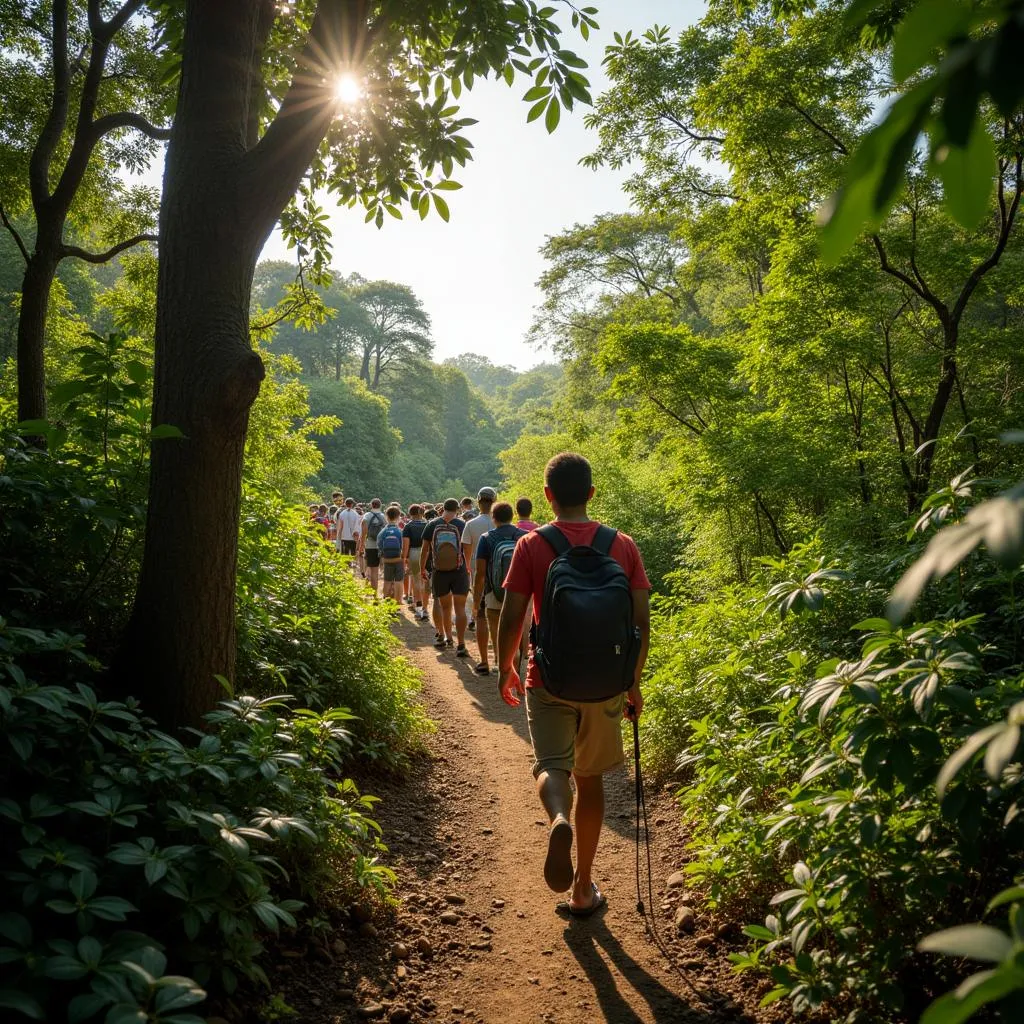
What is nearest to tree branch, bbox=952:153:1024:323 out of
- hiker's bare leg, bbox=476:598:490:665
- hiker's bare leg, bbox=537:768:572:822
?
hiker's bare leg, bbox=476:598:490:665

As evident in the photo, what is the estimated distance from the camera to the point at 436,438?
5869 cm

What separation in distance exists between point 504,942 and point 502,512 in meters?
4.10

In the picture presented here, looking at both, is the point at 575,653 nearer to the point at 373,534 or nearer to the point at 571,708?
the point at 571,708

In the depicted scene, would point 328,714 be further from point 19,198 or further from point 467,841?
point 19,198

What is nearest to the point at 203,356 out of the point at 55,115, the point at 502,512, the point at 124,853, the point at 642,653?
the point at 124,853

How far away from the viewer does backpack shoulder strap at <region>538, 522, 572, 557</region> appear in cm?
312

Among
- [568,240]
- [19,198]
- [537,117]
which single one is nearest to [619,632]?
[537,117]

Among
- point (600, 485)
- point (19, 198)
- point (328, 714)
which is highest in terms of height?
point (19, 198)

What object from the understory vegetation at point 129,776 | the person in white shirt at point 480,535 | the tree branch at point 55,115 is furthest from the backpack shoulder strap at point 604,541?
the tree branch at point 55,115

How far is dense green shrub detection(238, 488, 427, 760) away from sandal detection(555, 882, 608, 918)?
1461 mm

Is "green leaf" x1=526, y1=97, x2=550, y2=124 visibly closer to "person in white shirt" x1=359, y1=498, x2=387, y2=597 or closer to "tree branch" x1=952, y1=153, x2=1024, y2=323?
"tree branch" x1=952, y1=153, x2=1024, y2=323

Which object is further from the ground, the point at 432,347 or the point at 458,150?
the point at 432,347

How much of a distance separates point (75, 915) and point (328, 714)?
137 centimetres

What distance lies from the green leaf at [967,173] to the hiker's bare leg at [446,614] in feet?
27.4
